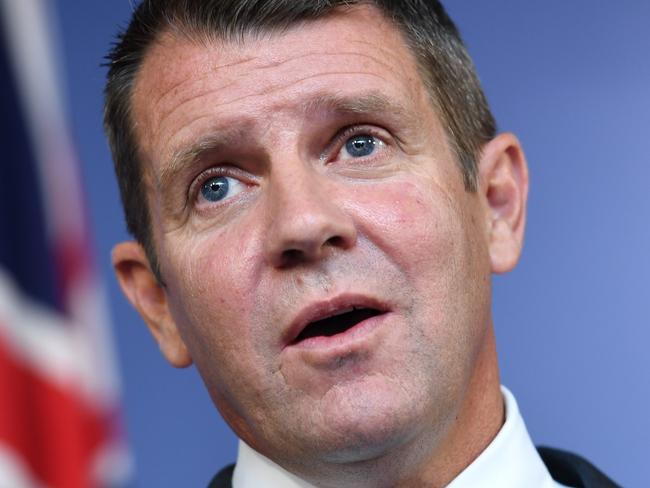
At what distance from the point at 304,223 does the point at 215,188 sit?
27cm

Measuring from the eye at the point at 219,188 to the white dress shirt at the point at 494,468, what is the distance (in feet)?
1.28

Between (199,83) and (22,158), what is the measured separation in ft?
1.97

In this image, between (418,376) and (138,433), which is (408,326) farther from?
(138,433)

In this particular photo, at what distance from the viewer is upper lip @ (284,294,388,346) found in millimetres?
1386

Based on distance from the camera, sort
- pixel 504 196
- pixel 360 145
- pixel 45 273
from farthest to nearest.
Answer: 1. pixel 504 196
2. pixel 360 145
3. pixel 45 273

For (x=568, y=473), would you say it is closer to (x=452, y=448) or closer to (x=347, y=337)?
(x=452, y=448)

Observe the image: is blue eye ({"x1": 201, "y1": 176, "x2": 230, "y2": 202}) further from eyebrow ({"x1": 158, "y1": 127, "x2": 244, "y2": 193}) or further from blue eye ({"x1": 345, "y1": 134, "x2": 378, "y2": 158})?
blue eye ({"x1": 345, "y1": 134, "x2": 378, "y2": 158})

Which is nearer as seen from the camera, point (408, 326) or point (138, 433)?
point (408, 326)

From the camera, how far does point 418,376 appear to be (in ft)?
4.71

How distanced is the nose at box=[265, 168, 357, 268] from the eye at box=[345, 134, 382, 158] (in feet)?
0.37

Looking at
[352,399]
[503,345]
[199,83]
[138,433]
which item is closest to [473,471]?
[352,399]

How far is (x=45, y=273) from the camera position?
3.40 ft

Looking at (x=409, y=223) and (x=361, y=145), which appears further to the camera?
(x=361, y=145)

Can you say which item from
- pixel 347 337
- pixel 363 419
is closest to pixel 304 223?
pixel 347 337
